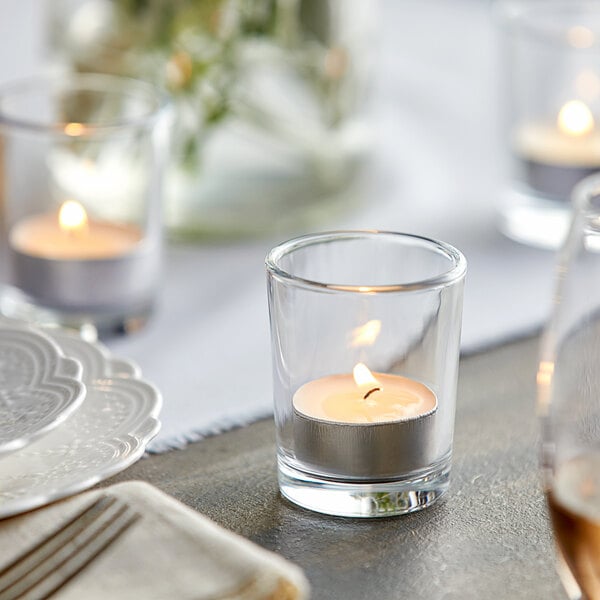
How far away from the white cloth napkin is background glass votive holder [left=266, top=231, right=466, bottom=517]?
92mm

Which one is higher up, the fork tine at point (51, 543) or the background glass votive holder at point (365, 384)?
the background glass votive holder at point (365, 384)

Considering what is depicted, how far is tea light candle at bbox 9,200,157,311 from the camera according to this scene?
943mm

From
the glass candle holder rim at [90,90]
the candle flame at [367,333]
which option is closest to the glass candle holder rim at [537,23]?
the glass candle holder rim at [90,90]

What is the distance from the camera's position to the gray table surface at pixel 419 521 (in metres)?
0.60

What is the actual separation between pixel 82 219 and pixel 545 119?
471 millimetres

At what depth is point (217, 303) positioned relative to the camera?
1039 mm

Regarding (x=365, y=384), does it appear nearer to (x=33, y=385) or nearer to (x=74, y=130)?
(x=33, y=385)

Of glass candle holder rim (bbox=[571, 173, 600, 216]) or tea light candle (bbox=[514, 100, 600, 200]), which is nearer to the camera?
glass candle holder rim (bbox=[571, 173, 600, 216])

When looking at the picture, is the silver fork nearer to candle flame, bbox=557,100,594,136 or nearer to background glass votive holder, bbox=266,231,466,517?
background glass votive holder, bbox=266,231,466,517

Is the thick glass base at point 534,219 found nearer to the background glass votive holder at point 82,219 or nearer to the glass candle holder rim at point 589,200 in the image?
the background glass votive holder at point 82,219

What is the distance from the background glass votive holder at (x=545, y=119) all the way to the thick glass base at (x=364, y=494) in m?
0.53

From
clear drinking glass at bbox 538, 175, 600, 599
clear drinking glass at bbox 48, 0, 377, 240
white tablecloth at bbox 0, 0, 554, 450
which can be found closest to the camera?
clear drinking glass at bbox 538, 175, 600, 599

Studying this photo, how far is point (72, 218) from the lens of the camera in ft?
3.20

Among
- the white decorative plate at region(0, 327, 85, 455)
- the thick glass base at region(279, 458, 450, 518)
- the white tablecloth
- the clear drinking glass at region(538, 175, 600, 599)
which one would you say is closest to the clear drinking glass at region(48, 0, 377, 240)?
the white tablecloth
